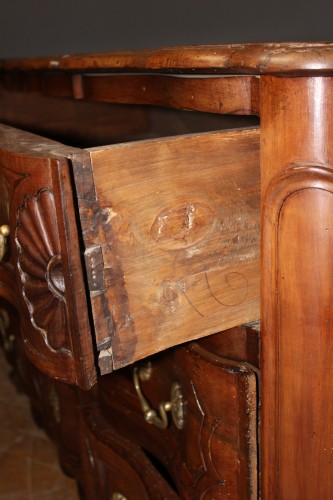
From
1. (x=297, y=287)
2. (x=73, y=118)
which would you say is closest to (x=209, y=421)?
(x=297, y=287)

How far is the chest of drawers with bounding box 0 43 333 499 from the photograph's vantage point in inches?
21.5

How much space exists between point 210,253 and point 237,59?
196 millimetres

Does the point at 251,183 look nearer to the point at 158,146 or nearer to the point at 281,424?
the point at 158,146

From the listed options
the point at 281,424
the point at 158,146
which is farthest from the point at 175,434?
the point at 158,146

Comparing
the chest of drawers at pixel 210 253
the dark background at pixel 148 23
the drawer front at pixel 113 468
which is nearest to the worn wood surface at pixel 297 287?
the chest of drawers at pixel 210 253

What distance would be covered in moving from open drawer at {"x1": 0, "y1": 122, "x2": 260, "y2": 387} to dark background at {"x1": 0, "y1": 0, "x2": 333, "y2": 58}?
657 millimetres

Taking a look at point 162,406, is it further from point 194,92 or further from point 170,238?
point 194,92

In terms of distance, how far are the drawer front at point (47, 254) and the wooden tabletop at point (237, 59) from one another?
0.48 ft

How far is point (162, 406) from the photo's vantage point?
0.84 metres

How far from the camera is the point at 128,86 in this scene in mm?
876

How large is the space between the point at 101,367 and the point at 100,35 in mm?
1456

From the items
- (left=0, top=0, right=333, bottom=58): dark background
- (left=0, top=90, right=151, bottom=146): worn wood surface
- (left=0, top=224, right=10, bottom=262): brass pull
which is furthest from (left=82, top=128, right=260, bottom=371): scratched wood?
(left=0, top=90, right=151, bottom=146): worn wood surface

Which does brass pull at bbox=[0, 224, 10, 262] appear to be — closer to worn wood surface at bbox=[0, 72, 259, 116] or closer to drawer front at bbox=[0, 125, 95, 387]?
drawer front at bbox=[0, 125, 95, 387]

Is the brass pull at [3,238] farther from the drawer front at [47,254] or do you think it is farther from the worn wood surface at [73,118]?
the worn wood surface at [73,118]
